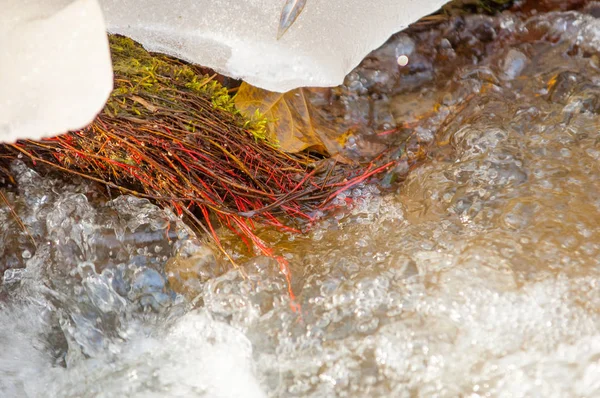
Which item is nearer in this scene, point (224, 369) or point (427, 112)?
point (224, 369)

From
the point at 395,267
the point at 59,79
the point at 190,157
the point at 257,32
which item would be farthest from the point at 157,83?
the point at 395,267

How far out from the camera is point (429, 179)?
1515 mm

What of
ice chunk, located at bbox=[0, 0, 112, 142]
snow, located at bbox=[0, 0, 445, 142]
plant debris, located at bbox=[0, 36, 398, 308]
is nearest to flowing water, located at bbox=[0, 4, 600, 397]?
plant debris, located at bbox=[0, 36, 398, 308]

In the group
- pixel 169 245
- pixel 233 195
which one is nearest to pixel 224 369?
pixel 169 245

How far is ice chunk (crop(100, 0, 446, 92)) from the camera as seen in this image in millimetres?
1309

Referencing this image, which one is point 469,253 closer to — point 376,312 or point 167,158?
point 376,312

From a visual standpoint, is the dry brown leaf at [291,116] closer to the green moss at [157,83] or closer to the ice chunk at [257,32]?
the green moss at [157,83]

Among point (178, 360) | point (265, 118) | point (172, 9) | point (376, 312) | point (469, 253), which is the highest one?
point (172, 9)

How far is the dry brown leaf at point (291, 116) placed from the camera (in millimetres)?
1521

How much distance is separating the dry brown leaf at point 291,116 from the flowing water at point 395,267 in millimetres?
65

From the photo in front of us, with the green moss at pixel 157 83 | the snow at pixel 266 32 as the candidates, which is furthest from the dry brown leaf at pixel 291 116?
the snow at pixel 266 32

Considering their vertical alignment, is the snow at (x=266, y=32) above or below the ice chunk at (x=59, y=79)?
above

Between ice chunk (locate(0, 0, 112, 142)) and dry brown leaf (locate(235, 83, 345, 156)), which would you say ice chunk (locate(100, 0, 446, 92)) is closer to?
dry brown leaf (locate(235, 83, 345, 156))

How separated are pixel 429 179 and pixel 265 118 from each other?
1.55 feet
